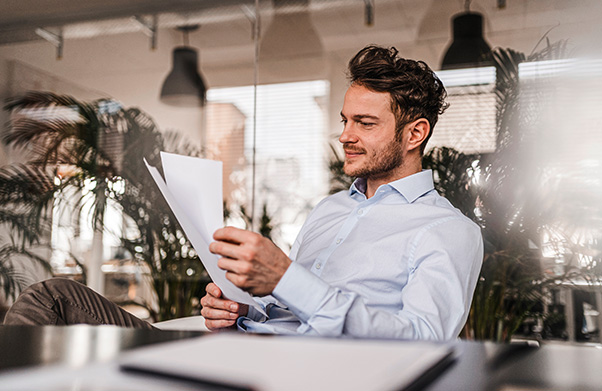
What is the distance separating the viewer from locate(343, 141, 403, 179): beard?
1.54 meters

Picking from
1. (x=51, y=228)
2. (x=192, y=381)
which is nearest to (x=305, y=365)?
(x=192, y=381)

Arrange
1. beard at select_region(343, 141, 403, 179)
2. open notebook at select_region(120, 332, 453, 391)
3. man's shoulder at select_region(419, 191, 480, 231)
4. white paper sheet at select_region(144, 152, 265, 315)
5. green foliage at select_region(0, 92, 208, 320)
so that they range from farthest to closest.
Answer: green foliage at select_region(0, 92, 208, 320)
beard at select_region(343, 141, 403, 179)
man's shoulder at select_region(419, 191, 480, 231)
white paper sheet at select_region(144, 152, 265, 315)
open notebook at select_region(120, 332, 453, 391)

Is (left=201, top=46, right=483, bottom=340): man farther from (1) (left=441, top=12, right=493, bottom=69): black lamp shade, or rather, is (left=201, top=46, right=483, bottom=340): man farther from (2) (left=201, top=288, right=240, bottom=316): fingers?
(1) (left=441, top=12, right=493, bottom=69): black lamp shade

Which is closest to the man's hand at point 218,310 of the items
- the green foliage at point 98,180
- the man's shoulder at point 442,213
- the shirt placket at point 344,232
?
the shirt placket at point 344,232

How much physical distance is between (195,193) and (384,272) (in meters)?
0.61

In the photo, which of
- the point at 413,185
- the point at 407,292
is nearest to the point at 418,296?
the point at 407,292

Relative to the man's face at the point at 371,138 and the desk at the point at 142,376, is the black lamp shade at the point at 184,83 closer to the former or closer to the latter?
the man's face at the point at 371,138

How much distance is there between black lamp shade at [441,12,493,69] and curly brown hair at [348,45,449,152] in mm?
1219

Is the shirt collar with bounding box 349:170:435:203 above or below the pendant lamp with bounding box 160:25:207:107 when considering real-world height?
below

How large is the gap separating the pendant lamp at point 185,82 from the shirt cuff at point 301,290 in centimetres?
269

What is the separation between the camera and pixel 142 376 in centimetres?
36

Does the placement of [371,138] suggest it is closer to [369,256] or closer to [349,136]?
[349,136]

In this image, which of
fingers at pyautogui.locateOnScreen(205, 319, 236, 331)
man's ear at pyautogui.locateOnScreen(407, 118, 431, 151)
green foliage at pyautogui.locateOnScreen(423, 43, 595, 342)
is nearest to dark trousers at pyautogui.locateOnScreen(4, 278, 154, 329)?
fingers at pyautogui.locateOnScreen(205, 319, 236, 331)

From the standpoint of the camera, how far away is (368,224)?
1392mm
